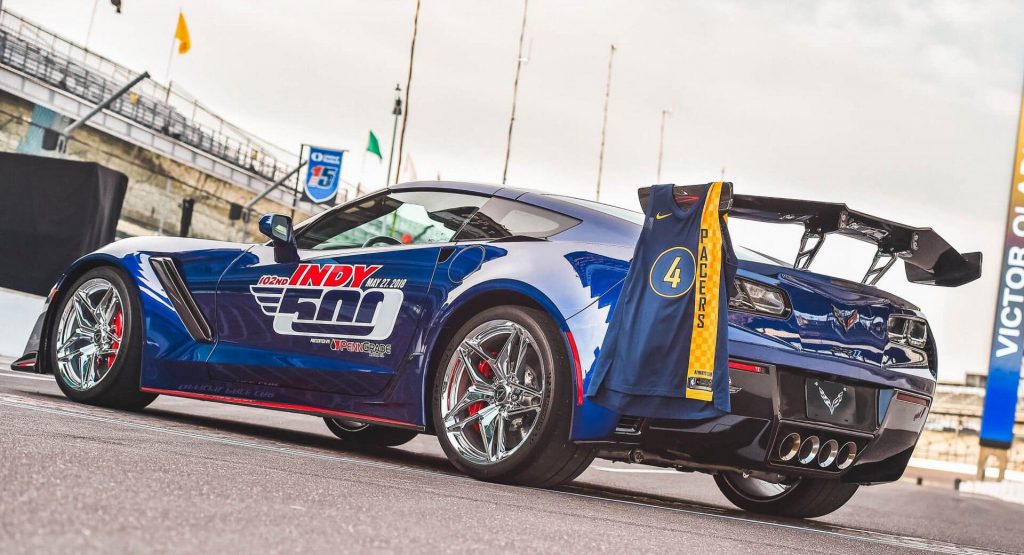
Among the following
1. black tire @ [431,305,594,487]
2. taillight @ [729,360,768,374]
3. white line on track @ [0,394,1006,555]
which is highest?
taillight @ [729,360,768,374]

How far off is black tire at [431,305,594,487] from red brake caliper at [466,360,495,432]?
0.19m

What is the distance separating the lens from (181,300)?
19.5 feet

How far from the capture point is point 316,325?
5293mm

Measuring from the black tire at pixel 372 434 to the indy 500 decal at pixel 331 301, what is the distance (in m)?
1.30

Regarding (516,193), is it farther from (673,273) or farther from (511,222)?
(673,273)

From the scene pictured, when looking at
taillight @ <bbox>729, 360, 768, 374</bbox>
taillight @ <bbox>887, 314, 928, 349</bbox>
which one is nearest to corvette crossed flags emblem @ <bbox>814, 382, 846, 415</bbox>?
taillight @ <bbox>729, 360, 768, 374</bbox>

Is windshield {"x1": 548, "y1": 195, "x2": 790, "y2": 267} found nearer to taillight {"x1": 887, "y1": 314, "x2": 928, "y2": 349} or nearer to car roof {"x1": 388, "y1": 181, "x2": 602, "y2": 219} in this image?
car roof {"x1": 388, "y1": 181, "x2": 602, "y2": 219}

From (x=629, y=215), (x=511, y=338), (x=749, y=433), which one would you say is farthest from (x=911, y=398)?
(x=511, y=338)

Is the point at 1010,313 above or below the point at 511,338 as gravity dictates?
above

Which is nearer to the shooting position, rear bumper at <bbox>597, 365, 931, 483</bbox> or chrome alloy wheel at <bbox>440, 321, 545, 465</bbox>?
rear bumper at <bbox>597, 365, 931, 483</bbox>

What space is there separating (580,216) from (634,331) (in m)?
0.68

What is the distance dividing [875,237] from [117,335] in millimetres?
4060

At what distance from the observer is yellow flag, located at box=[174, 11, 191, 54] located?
164 feet

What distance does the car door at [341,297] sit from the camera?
16.4ft
